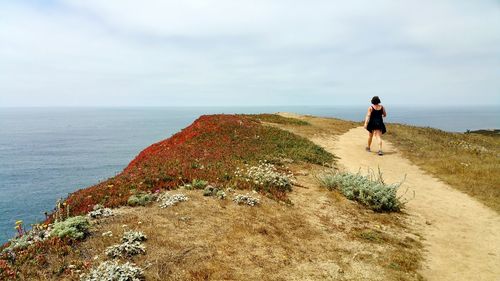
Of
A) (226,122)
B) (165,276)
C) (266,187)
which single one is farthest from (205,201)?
(226,122)

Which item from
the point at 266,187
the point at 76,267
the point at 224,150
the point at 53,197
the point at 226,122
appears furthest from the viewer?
the point at 53,197

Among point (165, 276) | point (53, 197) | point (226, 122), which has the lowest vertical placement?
point (53, 197)

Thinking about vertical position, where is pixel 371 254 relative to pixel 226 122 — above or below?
below

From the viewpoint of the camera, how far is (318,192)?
566 inches

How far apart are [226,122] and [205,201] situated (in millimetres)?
17111

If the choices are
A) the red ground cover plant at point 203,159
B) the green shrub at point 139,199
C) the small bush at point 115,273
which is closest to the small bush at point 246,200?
the red ground cover plant at point 203,159

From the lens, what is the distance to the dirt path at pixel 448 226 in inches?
349

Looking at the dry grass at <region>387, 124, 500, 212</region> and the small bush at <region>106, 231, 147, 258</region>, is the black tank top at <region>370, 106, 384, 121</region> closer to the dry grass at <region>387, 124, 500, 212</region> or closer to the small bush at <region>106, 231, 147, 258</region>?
the dry grass at <region>387, 124, 500, 212</region>

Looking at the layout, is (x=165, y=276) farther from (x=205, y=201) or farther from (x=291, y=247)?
(x=205, y=201)

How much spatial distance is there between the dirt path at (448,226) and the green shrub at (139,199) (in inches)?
328

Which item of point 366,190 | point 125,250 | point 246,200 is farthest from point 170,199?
point 366,190

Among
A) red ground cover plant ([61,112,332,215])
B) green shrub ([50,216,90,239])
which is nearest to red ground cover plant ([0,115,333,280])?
red ground cover plant ([61,112,332,215])

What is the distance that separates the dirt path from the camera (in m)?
8.86

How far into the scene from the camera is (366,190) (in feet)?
45.3
